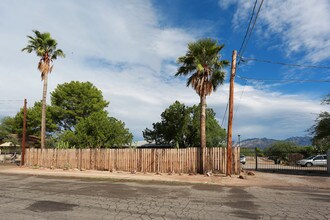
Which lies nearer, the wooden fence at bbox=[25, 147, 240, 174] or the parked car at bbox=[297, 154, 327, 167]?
the wooden fence at bbox=[25, 147, 240, 174]

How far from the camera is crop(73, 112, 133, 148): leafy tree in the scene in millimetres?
33906

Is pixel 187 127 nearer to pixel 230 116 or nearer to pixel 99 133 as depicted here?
pixel 99 133

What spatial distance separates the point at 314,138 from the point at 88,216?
24201 mm

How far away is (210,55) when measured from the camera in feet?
72.3

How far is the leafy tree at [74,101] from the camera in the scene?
49656 millimetres

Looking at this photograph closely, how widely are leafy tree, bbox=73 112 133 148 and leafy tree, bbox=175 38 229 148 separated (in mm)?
14421

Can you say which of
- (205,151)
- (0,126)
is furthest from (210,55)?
(0,126)

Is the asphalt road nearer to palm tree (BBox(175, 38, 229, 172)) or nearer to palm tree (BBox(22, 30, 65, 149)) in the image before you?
palm tree (BBox(175, 38, 229, 172))

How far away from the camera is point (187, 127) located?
39.4 metres

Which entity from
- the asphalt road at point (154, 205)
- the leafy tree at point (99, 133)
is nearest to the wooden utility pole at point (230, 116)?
the asphalt road at point (154, 205)

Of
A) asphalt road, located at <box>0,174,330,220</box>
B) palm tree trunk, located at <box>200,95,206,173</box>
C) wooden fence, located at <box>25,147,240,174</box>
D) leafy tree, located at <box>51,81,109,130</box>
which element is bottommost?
asphalt road, located at <box>0,174,330,220</box>

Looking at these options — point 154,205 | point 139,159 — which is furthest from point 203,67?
point 154,205

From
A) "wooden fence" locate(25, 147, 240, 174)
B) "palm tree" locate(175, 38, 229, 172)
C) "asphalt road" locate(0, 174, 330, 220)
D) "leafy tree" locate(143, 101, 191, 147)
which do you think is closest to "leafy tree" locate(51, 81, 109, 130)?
"leafy tree" locate(143, 101, 191, 147)

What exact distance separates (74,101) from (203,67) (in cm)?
3282
